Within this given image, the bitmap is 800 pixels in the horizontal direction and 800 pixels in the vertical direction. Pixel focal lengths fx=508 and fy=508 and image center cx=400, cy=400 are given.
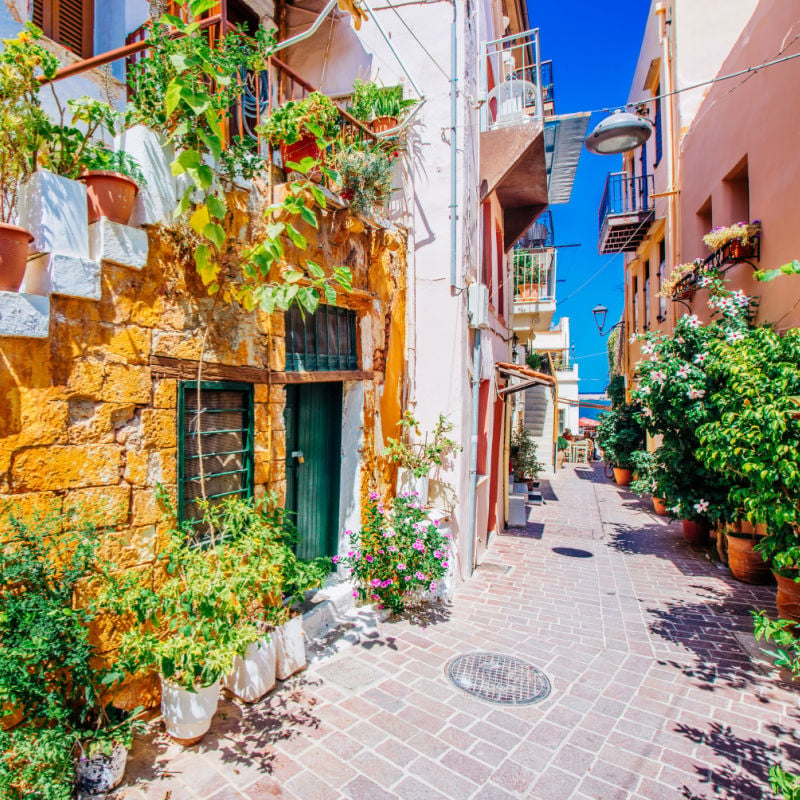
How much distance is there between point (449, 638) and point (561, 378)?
80.9 feet

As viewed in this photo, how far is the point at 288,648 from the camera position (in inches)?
164

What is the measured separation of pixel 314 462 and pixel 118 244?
10.0 ft

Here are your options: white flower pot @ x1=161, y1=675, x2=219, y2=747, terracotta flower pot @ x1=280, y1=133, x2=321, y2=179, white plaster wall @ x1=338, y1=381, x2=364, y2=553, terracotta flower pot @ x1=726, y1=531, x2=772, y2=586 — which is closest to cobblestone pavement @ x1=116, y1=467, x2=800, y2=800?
white flower pot @ x1=161, y1=675, x2=219, y2=747

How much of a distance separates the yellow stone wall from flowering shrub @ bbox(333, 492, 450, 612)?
5.13 feet

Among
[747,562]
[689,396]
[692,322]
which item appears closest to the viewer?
[689,396]

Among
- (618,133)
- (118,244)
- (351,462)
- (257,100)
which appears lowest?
(351,462)

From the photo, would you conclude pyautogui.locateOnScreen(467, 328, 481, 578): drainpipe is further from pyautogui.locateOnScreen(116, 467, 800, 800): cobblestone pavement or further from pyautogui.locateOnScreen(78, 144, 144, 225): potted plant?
pyautogui.locateOnScreen(78, 144, 144, 225): potted plant

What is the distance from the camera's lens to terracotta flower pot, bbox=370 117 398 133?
6270 mm

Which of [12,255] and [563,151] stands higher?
[563,151]

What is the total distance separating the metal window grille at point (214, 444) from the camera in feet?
12.0

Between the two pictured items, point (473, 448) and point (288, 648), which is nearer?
point (288, 648)

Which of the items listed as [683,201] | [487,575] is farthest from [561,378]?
[487,575]

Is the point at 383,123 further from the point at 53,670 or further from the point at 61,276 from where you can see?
the point at 53,670

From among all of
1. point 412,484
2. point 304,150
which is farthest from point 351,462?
point 304,150
